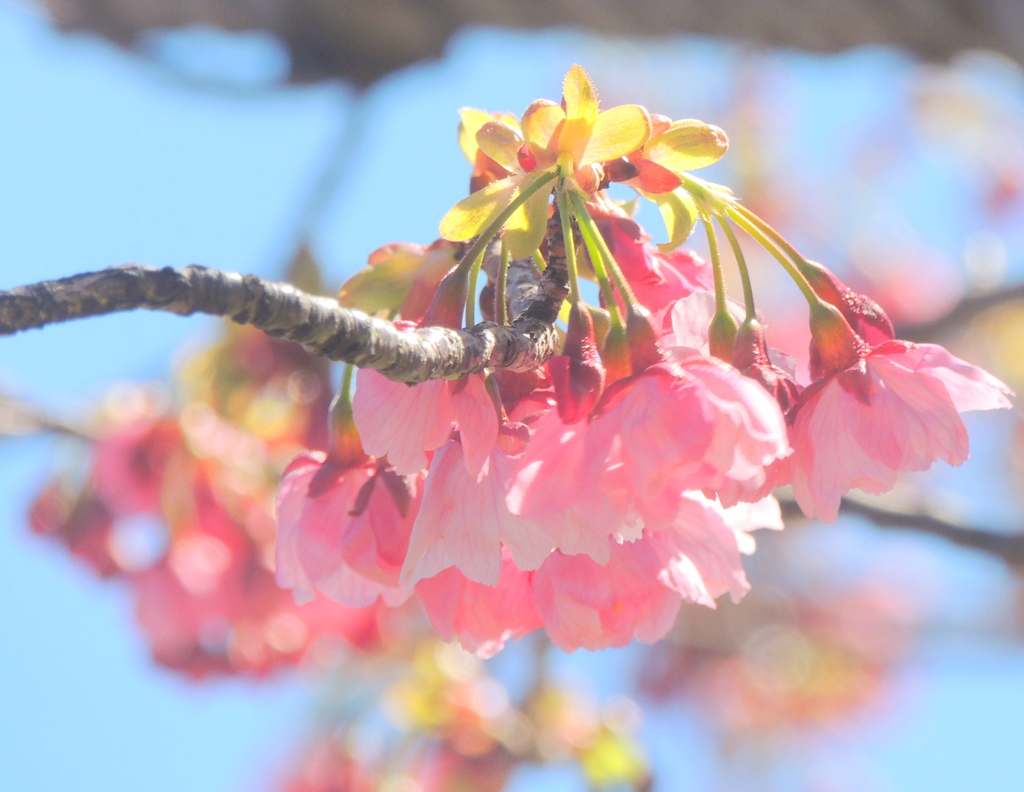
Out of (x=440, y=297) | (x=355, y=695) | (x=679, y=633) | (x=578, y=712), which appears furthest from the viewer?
(x=679, y=633)

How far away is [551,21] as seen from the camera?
4.54 feet

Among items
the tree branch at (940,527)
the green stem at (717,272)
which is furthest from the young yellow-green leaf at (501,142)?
the tree branch at (940,527)

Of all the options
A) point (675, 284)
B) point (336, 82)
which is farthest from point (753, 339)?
point (336, 82)

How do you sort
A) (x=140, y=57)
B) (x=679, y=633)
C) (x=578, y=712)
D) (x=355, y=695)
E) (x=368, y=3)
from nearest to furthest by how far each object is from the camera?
(x=368, y=3), (x=140, y=57), (x=578, y=712), (x=355, y=695), (x=679, y=633)

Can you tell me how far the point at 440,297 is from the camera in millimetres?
490

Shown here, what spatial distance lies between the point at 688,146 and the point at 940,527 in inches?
26.0

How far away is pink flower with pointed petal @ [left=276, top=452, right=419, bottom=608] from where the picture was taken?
54 cm

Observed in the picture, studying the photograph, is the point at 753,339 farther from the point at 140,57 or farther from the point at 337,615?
the point at 140,57

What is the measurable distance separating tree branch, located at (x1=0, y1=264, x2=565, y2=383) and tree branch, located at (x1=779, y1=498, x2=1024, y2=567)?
0.62 meters

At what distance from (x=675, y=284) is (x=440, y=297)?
0.17 metres

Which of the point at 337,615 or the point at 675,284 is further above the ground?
the point at 675,284

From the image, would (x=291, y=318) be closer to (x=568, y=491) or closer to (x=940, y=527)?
(x=568, y=491)

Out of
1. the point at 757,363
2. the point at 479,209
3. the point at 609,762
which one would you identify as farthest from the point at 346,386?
the point at 609,762

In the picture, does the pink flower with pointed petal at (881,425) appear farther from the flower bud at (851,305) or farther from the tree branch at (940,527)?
the tree branch at (940,527)
